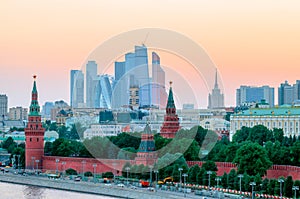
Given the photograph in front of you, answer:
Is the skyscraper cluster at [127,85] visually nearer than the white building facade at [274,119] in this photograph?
Yes

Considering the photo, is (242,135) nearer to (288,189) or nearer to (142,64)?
(142,64)

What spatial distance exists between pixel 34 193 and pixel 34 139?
1611 cm

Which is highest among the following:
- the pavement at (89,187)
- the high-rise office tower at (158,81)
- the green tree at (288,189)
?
the high-rise office tower at (158,81)

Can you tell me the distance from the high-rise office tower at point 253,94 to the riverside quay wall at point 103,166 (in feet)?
367

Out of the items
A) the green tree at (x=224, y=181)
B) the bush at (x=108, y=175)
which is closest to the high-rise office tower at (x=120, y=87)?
the bush at (x=108, y=175)

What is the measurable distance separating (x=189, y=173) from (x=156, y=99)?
41389 millimetres

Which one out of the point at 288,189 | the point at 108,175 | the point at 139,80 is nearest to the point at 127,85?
the point at 139,80

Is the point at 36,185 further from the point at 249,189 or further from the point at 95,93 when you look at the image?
the point at 95,93

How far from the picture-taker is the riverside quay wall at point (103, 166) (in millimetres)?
54312

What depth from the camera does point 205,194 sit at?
47.6 meters

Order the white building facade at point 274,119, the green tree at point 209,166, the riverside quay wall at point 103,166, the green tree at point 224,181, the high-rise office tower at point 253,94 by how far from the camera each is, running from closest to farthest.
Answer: the green tree at point 224,181 → the riverside quay wall at point 103,166 → the green tree at point 209,166 → the white building facade at point 274,119 → the high-rise office tower at point 253,94

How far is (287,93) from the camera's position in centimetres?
16325

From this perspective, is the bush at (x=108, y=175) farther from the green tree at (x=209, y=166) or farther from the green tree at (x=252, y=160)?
the green tree at (x=252, y=160)

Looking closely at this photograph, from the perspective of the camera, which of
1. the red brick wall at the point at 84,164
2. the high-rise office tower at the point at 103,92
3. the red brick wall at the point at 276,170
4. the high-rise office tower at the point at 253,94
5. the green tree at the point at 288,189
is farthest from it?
the high-rise office tower at the point at 253,94
